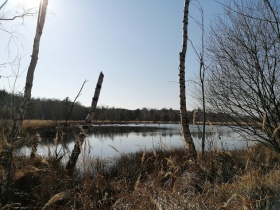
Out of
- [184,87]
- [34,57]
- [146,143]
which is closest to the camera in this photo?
[34,57]

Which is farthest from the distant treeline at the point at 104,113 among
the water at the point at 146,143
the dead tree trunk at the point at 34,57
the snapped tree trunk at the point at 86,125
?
the dead tree trunk at the point at 34,57

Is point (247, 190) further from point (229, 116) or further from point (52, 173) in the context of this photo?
point (229, 116)

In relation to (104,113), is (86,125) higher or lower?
lower

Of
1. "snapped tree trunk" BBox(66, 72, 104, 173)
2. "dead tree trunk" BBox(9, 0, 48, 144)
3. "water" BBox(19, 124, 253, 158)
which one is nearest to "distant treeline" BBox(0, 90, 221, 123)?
"snapped tree trunk" BBox(66, 72, 104, 173)

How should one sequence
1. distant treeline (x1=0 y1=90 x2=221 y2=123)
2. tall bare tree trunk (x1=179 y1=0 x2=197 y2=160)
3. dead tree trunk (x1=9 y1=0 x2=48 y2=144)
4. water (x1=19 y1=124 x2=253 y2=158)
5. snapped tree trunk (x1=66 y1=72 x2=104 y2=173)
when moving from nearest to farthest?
1. water (x1=19 y1=124 x2=253 y2=158)
2. distant treeline (x1=0 y1=90 x2=221 y2=123)
3. snapped tree trunk (x1=66 y1=72 x2=104 y2=173)
4. dead tree trunk (x1=9 y1=0 x2=48 y2=144)
5. tall bare tree trunk (x1=179 y1=0 x2=197 y2=160)

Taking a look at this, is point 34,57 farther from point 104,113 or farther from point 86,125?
point 104,113

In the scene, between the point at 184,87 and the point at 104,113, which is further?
the point at 184,87

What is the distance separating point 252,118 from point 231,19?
2434mm

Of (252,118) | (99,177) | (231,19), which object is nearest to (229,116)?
(252,118)

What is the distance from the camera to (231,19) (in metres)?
7.04

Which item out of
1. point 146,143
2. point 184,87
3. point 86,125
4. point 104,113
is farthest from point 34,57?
point 146,143

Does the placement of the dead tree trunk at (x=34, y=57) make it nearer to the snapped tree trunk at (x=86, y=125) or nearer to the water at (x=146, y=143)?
the water at (x=146, y=143)

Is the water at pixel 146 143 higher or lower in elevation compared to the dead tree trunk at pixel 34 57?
lower

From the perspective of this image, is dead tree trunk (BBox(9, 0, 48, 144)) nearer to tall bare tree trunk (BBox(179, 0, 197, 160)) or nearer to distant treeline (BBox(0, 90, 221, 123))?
distant treeline (BBox(0, 90, 221, 123))
